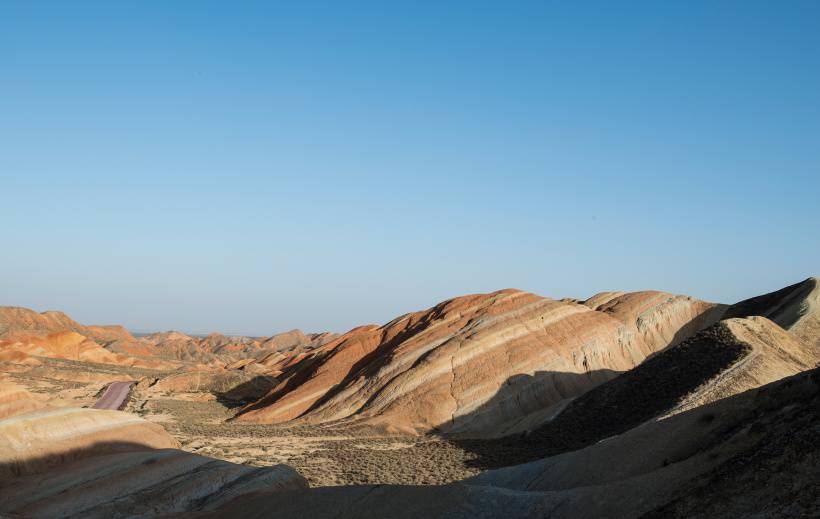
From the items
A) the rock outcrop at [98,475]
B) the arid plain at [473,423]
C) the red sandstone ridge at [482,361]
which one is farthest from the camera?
the red sandstone ridge at [482,361]

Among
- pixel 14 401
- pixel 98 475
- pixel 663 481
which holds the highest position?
pixel 14 401

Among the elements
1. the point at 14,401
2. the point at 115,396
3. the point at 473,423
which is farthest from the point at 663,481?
the point at 115,396

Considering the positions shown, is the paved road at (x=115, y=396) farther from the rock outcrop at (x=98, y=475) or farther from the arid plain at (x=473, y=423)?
the rock outcrop at (x=98, y=475)

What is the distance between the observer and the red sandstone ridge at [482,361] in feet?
116

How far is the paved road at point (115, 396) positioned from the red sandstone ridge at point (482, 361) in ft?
30.9

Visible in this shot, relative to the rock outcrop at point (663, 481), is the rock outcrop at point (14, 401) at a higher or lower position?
higher

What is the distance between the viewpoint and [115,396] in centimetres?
4841

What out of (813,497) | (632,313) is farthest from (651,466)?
(632,313)

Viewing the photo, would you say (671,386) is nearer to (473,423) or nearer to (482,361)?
(473,423)

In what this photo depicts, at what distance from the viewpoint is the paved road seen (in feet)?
141

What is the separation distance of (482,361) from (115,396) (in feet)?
98.5

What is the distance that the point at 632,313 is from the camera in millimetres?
43406

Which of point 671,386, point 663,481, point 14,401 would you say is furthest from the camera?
point 671,386

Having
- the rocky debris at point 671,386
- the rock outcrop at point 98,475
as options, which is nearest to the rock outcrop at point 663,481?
the rock outcrop at point 98,475
